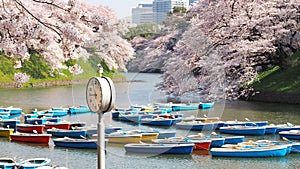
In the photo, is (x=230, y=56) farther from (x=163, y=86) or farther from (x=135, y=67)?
(x=135, y=67)

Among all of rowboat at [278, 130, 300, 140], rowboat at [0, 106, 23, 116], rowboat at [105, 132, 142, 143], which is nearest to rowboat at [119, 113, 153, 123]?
rowboat at [0, 106, 23, 116]

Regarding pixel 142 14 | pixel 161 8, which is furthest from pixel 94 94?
pixel 161 8

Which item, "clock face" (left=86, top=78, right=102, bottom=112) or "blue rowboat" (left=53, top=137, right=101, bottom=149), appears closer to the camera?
"clock face" (left=86, top=78, right=102, bottom=112)

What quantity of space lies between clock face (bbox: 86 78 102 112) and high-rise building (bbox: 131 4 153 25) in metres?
3.36

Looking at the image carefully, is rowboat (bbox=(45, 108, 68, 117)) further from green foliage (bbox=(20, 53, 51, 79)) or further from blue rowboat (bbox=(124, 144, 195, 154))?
green foliage (bbox=(20, 53, 51, 79))

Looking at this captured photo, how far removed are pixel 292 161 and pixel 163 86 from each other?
3.81 meters

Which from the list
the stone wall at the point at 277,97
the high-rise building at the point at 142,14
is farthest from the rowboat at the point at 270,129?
the high-rise building at the point at 142,14

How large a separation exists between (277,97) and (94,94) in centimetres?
2009

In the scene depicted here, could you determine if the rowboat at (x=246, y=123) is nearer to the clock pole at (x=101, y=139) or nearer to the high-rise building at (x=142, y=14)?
the high-rise building at (x=142, y=14)

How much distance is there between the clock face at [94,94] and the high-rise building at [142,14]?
132 inches

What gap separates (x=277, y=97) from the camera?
24.1m

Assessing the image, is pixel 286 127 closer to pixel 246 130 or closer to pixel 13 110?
pixel 246 130

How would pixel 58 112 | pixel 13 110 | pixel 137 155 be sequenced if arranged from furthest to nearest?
pixel 58 112
pixel 13 110
pixel 137 155

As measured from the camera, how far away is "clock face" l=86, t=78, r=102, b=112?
16.0 ft
